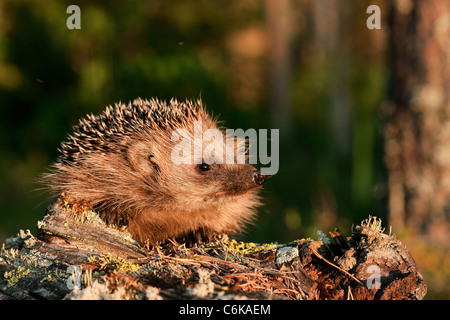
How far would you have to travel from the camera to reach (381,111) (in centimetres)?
838

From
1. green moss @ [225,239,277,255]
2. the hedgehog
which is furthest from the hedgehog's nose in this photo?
green moss @ [225,239,277,255]

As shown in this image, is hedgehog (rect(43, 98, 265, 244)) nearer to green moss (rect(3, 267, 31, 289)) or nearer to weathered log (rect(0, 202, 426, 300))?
weathered log (rect(0, 202, 426, 300))

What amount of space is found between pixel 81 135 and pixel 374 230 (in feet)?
10.1

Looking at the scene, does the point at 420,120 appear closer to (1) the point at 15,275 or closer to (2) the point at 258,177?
(2) the point at 258,177

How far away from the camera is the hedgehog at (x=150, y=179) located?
16.4 feet

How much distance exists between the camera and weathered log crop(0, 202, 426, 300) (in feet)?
10.5

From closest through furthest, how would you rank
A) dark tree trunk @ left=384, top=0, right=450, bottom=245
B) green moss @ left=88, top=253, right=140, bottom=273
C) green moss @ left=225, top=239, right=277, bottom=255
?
green moss @ left=88, top=253, right=140, bottom=273, green moss @ left=225, top=239, right=277, bottom=255, dark tree trunk @ left=384, top=0, right=450, bottom=245

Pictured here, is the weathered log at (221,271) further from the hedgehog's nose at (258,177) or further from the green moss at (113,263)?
the hedgehog's nose at (258,177)

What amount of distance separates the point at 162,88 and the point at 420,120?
6.88 meters

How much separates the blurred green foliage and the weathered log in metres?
5.87

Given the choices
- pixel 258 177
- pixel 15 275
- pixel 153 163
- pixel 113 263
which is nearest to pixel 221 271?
pixel 113 263

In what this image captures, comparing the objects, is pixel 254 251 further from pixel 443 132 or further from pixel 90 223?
pixel 443 132

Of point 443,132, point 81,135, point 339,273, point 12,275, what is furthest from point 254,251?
point 443,132

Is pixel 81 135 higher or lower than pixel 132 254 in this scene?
higher
